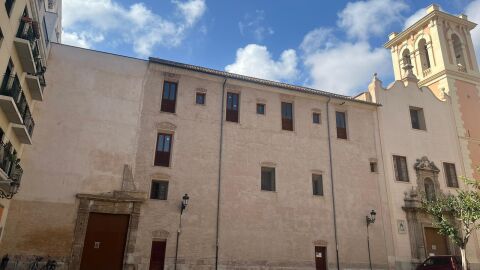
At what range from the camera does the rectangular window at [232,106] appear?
22328 mm

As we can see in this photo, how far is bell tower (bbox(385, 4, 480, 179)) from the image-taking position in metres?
28.3

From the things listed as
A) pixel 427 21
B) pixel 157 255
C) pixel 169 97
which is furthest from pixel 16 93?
pixel 427 21

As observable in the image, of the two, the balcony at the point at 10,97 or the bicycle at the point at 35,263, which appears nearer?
the balcony at the point at 10,97

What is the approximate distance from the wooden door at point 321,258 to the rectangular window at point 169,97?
11266 mm

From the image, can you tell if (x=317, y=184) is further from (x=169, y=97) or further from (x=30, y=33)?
(x=30, y=33)

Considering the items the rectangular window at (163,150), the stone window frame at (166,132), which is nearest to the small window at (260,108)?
the stone window frame at (166,132)

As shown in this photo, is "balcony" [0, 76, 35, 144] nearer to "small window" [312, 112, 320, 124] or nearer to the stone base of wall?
the stone base of wall

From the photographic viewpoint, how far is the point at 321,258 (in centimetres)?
2119

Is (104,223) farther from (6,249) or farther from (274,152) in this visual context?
(274,152)

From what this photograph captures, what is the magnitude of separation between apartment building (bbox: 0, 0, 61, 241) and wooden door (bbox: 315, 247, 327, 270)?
15.2 m

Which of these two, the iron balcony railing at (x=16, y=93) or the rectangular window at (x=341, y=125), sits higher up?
the rectangular window at (x=341, y=125)

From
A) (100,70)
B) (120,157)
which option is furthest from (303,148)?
(100,70)

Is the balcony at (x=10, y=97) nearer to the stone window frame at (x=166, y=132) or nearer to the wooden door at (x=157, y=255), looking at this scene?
the stone window frame at (x=166, y=132)

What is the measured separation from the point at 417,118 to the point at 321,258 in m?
13.2
